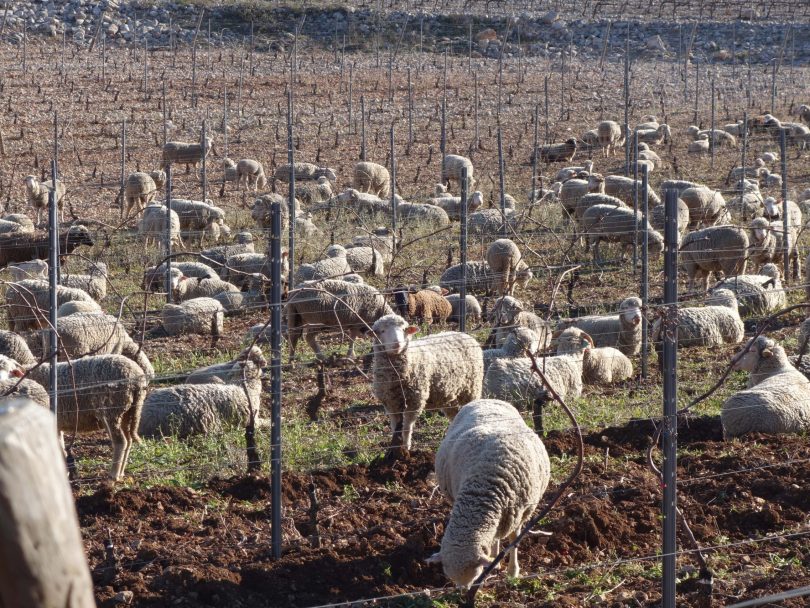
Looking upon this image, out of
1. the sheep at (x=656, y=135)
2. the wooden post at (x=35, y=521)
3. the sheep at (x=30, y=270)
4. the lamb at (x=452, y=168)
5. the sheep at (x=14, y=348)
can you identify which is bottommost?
the sheep at (x=30, y=270)

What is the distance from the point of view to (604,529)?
21.3 feet

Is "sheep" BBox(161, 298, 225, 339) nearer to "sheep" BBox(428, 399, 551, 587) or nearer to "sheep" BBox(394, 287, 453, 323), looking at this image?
"sheep" BBox(394, 287, 453, 323)

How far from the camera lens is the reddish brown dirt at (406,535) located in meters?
5.73

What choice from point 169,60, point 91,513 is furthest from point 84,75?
point 91,513

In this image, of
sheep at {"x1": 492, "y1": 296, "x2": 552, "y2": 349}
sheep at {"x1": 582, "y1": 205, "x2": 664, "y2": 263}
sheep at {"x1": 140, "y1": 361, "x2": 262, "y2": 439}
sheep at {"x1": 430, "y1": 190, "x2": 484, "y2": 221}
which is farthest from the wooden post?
sheep at {"x1": 430, "y1": 190, "x2": 484, "y2": 221}

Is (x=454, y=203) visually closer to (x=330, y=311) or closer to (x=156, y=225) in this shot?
(x=156, y=225)

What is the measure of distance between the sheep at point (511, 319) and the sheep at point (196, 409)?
9.09ft

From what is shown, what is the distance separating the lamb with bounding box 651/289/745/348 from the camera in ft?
38.1

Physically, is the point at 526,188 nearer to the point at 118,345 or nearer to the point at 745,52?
the point at 118,345

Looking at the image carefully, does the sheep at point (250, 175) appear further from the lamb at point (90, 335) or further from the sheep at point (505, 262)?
the lamb at point (90, 335)

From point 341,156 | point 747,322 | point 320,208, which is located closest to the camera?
point 747,322

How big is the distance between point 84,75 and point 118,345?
2861 centimetres

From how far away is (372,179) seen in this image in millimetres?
23375

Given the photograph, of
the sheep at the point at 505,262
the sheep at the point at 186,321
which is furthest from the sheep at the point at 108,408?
the sheep at the point at 505,262
